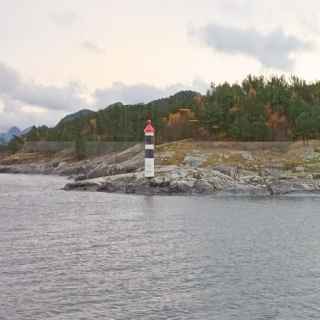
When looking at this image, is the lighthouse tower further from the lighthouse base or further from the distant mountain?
the distant mountain

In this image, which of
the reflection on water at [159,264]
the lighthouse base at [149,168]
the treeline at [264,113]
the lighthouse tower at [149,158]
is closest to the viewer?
the reflection on water at [159,264]

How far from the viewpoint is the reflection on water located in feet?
73.4

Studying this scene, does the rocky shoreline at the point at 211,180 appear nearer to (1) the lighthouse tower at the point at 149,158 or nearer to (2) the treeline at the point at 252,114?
(1) the lighthouse tower at the point at 149,158

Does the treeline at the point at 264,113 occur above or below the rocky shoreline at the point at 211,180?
above

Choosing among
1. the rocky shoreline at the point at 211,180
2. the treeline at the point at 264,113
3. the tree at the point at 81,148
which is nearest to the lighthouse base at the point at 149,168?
the rocky shoreline at the point at 211,180

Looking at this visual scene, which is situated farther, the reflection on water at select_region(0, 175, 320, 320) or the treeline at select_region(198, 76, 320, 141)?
the treeline at select_region(198, 76, 320, 141)

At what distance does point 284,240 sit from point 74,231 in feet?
47.4

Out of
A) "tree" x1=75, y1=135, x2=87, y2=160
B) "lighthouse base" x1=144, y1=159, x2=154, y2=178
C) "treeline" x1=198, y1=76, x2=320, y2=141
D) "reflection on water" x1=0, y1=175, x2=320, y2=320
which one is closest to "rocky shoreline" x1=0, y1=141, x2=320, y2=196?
"lighthouse base" x1=144, y1=159, x2=154, y2=178

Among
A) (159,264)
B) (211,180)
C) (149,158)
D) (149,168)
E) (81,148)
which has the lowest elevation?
(159,264)

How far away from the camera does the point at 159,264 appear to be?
3002 centimetres

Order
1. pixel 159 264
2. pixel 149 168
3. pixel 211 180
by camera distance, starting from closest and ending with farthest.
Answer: pixel 159 264 < pixel 211 180 < pixel 149 168

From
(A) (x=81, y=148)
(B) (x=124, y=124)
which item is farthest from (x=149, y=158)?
(B) (x=124, y=124)

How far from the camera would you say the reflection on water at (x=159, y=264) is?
22.4m

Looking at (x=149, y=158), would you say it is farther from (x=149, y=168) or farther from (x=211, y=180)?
(x=211, y=180)
